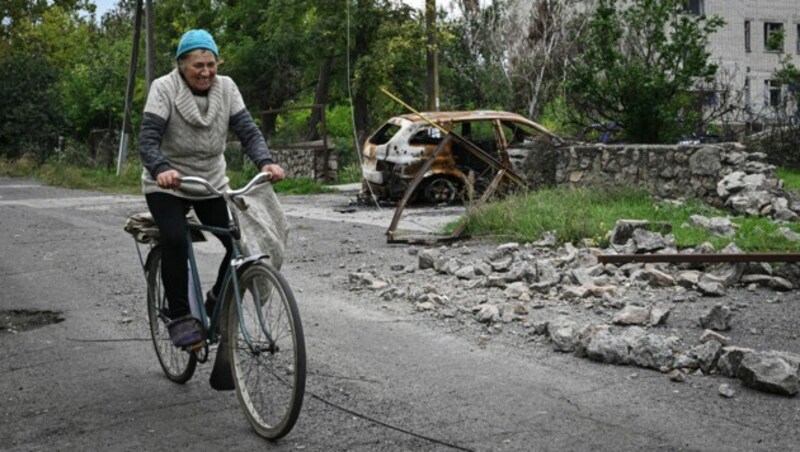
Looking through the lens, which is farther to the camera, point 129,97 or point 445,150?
point 129,97

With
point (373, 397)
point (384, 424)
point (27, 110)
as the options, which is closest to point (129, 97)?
point (27, 110)

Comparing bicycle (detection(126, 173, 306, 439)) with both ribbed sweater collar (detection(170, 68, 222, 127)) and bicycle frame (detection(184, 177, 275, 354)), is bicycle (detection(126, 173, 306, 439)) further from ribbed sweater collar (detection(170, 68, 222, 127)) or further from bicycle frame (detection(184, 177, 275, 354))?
ribbed sweater collar (detection(170, 68, 222, 127))

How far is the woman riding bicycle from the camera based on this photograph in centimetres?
562

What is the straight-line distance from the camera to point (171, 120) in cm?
572

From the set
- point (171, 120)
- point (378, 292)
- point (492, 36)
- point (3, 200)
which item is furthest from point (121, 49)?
point (171, 120)

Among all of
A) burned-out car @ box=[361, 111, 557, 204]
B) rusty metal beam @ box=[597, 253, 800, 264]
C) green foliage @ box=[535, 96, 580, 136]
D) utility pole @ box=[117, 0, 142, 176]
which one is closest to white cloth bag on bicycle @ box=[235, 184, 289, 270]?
rusty metal beam @ box=[597, 253, 800, 264]

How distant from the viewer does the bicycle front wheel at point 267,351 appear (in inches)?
187

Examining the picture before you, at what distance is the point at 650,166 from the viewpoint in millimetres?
16453

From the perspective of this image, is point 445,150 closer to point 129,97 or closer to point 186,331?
point 186,331

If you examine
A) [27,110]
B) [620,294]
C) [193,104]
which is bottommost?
[620,294]

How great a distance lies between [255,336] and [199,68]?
1514 millimetres

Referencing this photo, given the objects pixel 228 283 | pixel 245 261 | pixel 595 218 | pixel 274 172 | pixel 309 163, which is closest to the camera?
pixel 245 261

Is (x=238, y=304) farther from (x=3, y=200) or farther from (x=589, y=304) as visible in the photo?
(x=3, y=200)

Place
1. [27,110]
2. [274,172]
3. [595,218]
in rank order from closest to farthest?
[274,172] < [595,218] < [27,110]
